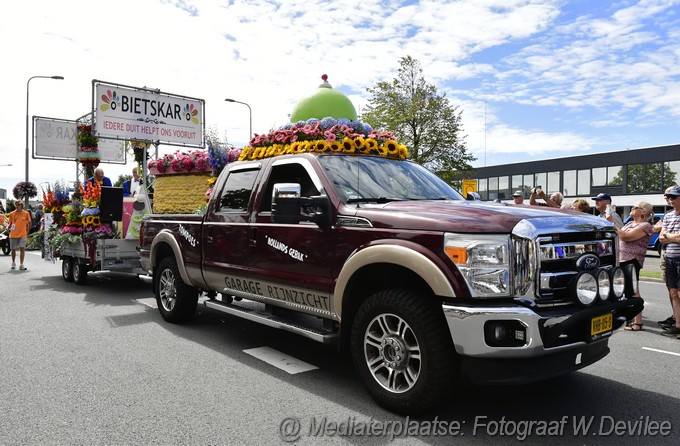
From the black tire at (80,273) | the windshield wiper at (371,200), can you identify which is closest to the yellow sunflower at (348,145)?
the windshield wiper at (371,200)

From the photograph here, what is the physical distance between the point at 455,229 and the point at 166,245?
4561 millimetres

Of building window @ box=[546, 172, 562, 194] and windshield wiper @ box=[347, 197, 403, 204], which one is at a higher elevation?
building window @ box=[546, 172, 562, 194]

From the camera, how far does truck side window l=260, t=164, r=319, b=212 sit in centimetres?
462

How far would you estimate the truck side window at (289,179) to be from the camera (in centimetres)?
462

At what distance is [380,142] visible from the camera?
207 inches

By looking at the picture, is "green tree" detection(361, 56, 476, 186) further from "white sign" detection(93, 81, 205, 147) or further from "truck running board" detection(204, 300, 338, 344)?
"truck running board" detection(204, 300, 338, 344)

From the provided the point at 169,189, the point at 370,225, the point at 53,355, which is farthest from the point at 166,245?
the point at 370,225

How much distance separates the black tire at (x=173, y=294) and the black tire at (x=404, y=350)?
10.6 feet

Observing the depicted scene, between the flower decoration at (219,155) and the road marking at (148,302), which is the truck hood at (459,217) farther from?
the road marking at (148,302)

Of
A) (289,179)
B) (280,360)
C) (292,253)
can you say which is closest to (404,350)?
(292,253)

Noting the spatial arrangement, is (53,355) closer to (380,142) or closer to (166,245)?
(166,245)

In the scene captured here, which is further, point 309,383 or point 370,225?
point 309,383

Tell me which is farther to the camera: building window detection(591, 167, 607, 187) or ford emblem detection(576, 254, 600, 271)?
building window detection(591, 167, 607, 187)

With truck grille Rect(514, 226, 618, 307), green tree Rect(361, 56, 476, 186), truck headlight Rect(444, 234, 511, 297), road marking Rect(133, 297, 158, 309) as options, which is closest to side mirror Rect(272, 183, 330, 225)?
truck headlight Rect(444, 234, 511, 297)
